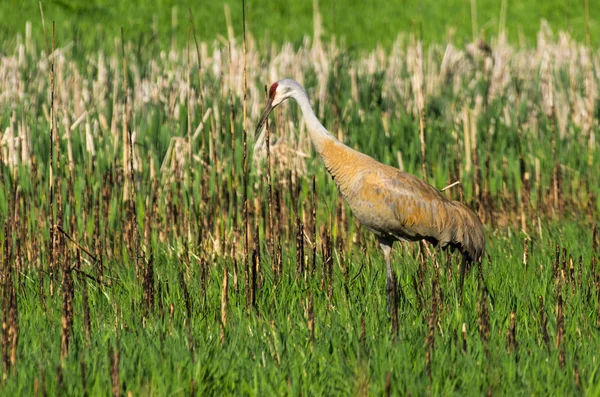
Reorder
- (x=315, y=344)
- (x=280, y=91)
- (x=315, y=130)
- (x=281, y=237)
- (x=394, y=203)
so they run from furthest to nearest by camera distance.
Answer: (x=281, y=237)
(x=280, y=91)
(x=315, y=130)
(x=394, y=203)
(x=315, y=344)

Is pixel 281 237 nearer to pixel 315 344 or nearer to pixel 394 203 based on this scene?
pixel 394 203

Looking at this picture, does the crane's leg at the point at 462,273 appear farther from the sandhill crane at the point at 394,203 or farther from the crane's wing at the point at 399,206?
the crane's wing at the point at 399,206

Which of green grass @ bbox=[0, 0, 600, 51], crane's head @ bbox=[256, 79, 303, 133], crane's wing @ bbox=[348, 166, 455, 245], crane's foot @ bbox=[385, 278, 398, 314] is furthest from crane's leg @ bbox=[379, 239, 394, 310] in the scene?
green grass @ bbox=[0, 0, 600, 51]

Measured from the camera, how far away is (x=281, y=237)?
6684 millimetres

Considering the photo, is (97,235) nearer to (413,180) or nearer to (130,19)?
(413,180)

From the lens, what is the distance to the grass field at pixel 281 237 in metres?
3.91

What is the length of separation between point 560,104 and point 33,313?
5.77m

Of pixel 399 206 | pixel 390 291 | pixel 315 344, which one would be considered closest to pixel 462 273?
pixel 390 291

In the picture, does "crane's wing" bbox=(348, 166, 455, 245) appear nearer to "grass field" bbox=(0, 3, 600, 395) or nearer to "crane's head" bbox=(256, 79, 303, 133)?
"grass field" bbox=(0, 3, 600, 395)

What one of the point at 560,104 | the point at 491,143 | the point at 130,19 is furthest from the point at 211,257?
the point at 130,19

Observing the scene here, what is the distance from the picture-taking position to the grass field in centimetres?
391

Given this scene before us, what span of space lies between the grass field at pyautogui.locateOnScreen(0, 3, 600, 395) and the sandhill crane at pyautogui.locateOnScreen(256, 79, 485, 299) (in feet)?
0.53

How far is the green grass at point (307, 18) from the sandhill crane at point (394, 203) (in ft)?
26.0

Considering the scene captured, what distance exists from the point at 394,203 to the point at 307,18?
11.1 meters
